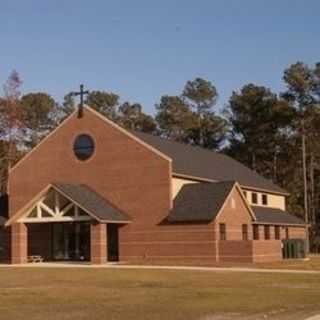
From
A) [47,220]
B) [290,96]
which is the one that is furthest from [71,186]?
[290,96]

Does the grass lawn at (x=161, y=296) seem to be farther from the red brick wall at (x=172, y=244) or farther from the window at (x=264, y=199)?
the window at (x=264, y=199)

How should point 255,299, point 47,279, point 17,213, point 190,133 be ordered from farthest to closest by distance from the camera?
1. point 190,133
2. point 17,213
3. point 47,279
4. point 255,299

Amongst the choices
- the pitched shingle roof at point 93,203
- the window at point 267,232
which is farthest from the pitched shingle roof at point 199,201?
the window at point 267,232

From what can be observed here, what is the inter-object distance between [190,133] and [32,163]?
154 feet

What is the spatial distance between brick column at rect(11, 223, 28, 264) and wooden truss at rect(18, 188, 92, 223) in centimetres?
60

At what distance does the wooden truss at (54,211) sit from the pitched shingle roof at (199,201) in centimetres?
587

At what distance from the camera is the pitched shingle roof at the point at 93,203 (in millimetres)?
49094

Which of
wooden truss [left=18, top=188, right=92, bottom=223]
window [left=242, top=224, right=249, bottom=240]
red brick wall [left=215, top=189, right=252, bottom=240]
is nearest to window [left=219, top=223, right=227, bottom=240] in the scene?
red brick wall [left=215, top=189, right=252, bottom=240]

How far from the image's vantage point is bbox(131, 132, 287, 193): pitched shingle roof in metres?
54.3

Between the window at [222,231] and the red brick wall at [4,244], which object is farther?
the red brick wall at [4,244]

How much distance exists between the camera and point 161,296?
22953mm

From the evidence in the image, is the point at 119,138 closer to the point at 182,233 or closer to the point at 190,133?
the point at 182,233

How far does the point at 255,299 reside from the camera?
2189 centimetres

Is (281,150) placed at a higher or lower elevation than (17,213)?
higher
